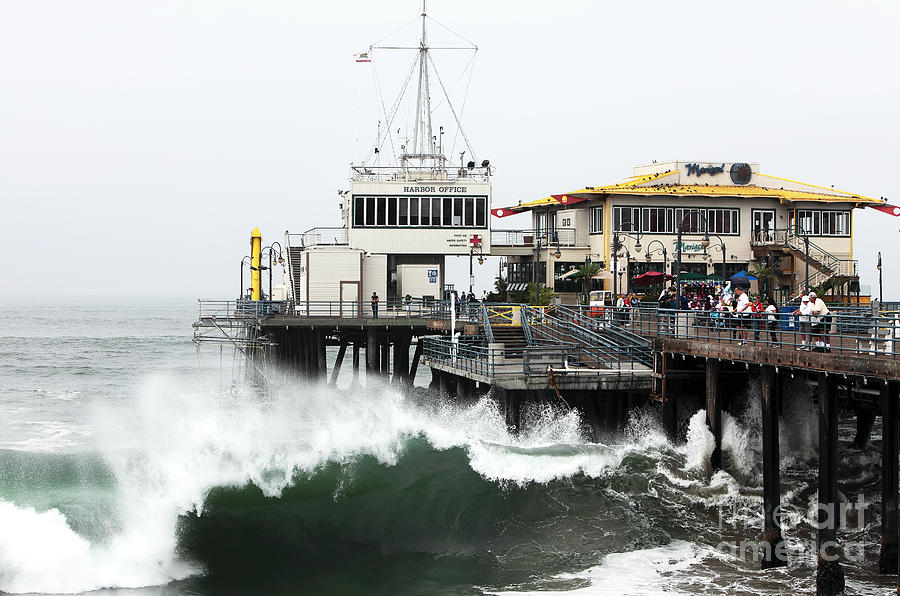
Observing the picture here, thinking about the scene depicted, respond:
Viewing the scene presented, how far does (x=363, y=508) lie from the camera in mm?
24047

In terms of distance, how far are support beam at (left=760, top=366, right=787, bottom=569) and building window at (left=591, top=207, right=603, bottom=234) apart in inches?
1164

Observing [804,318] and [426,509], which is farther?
[426,509]

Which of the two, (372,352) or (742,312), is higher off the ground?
(742,312)

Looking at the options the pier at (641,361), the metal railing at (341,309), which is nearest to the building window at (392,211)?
the metal railing at (341,309)

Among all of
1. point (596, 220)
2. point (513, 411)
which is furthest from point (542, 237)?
point (513, 411)

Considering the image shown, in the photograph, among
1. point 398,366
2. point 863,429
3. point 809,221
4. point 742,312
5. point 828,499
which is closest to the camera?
point 828,499

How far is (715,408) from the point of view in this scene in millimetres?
26453

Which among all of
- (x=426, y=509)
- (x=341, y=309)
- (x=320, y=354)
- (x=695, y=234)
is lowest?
(x=426, y=509)

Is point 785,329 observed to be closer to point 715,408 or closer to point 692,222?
point 715,408

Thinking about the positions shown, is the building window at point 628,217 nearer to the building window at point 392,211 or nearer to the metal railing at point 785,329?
the building window at point 392,211

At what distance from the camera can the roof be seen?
5150 cm

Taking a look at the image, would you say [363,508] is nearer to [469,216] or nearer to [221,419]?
[221,419]

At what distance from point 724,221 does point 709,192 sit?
1.69 meters

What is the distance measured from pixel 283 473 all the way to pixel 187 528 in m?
3.21
